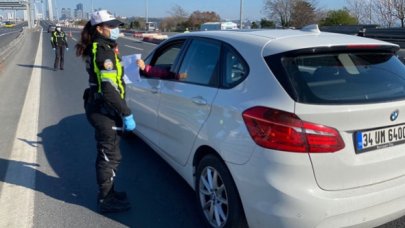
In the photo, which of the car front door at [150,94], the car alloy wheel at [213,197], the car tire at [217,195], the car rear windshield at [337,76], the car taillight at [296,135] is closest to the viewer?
the car taillight at [296,135]

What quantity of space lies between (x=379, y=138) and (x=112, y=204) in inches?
93.7

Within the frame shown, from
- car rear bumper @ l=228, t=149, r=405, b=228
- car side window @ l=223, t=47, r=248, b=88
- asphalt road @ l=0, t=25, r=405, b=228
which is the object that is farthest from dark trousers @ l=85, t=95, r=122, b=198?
car rear bumper @ l=228, t=149, r=405, b=228

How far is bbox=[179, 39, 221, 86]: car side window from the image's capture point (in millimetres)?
3508

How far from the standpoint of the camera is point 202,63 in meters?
3.73

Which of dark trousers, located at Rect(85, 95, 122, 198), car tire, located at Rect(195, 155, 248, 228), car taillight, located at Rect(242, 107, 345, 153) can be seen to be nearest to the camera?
car taillight, located at Rect(242, 107, 345, 153)

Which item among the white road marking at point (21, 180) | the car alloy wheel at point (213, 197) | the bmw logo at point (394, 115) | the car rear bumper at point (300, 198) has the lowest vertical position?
the white road marking at point (21, 180)

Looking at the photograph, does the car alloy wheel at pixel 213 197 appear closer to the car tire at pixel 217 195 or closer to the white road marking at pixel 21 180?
the car tire at pixel 217 195

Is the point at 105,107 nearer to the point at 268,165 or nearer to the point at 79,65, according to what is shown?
the point at 268,165

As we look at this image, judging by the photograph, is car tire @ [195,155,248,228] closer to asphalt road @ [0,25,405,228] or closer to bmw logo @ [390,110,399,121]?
asphalt road @ [0,25,405,228]

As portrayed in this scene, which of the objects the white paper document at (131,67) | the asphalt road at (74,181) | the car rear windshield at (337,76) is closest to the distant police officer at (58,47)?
the asphalt road at (74,181)

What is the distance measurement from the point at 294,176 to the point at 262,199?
0.89ft

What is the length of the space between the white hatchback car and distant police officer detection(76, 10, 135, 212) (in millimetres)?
713

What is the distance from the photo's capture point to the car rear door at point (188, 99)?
136 inches

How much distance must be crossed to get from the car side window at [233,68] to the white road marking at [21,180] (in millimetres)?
2138
